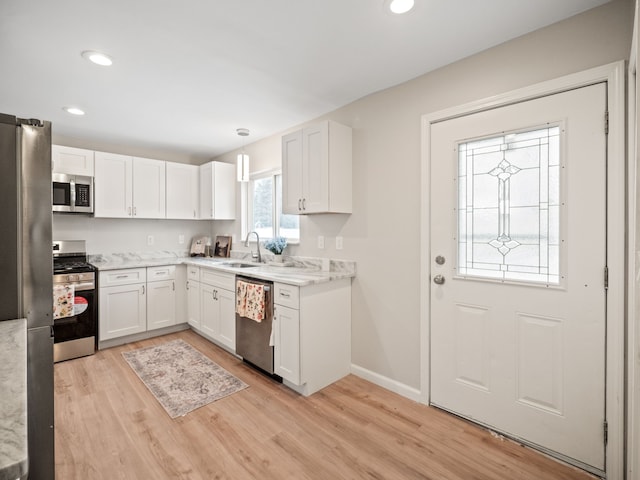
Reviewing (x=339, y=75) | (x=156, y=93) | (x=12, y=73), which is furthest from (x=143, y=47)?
(x=339, y=75)

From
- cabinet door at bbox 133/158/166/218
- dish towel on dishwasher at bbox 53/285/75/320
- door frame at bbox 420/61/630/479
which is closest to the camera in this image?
door frame at bbox 420/61/630/479

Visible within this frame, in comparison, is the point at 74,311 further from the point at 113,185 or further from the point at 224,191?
the point at 224,191

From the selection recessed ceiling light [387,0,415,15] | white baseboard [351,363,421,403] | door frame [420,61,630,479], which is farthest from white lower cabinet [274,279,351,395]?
recessed ceiling light [387,0,415,15]

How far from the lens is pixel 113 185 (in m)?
3.84

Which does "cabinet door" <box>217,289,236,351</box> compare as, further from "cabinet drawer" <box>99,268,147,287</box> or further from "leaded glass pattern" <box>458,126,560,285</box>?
"leaded glass pattern" <box>458,126,560,285</box>

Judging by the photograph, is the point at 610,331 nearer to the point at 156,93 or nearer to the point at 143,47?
the point at 143,47

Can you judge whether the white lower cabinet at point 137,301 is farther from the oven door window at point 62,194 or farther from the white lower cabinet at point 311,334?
the white lower cabinet at point 311,334

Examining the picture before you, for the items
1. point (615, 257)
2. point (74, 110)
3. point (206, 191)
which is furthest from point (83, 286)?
point (615, 257)

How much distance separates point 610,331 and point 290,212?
238 cm

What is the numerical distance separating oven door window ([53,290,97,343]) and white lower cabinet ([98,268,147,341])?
11 centimetres

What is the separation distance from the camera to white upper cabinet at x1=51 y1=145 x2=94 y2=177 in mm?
3465

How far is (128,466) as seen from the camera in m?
1.76

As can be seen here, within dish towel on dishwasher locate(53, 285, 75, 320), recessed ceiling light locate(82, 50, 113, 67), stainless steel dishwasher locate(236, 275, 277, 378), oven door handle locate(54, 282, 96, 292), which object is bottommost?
stainless steel dishwasher locate(236, 275, 277, 378)

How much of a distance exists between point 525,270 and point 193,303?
3474 mm
